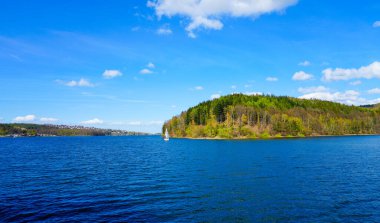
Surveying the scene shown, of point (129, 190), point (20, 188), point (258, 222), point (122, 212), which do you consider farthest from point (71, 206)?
point (258, 222)

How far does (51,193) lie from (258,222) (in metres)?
29.0

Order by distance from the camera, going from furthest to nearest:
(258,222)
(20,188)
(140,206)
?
(20,188) < (140,206) < (258,222)

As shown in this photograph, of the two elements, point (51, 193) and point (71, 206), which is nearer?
point (71, 206)

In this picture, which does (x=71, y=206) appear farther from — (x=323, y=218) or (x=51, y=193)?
(x=323, y=218)

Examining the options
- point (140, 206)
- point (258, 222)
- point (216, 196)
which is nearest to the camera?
point (258, 222)

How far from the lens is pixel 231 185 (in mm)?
46312

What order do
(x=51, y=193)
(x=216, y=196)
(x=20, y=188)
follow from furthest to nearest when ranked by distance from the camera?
1. (x=20, y=188)
2. (x=51, y=193)
3. (x=216, y=196)

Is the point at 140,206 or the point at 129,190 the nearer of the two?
the point at 140,206

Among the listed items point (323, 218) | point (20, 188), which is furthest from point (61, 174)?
point (323, 218)

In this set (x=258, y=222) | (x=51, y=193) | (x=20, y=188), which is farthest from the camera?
(x=20, y=188)

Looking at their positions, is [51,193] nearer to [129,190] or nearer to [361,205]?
[129,190]

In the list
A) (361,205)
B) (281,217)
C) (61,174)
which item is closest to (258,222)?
(281,217)

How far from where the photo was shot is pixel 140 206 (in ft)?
114

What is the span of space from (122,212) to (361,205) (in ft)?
85.6
